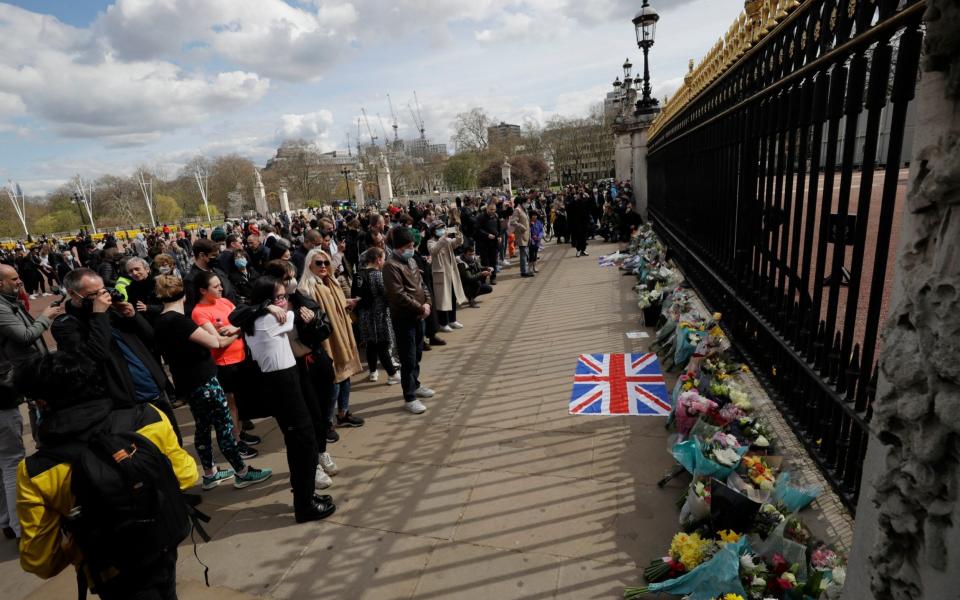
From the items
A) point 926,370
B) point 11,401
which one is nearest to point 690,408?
point 926,370

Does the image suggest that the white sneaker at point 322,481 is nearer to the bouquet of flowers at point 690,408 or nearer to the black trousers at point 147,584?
the black trousers at point 147,584

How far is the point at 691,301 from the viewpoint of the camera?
5758mm

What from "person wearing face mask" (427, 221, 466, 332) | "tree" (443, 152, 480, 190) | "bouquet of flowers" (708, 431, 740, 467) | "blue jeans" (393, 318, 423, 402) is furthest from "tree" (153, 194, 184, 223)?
"bouquet of flowers" (708, 431, 740, 467)

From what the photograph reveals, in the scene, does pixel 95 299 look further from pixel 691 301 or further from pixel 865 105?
pixel 691 301

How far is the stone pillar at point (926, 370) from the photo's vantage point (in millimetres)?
1118

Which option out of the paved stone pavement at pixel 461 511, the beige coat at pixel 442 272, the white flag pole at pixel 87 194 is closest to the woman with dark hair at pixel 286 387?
the paved stone pavement at pixel 461 511

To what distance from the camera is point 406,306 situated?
4.90m

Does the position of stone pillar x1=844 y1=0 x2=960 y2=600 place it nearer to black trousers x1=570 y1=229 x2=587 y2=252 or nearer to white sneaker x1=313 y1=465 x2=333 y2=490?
white sneaker x1=313 y1=465 x2=333 y2=490

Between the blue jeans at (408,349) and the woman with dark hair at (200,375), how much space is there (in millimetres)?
1489

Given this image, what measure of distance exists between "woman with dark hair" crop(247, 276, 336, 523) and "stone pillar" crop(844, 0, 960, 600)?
9.89 feet

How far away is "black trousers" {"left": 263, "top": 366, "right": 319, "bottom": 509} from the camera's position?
10.9 ft

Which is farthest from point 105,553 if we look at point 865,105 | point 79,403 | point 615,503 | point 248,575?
point 865,105

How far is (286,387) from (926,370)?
3.20 meters

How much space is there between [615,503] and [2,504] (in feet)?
14.6
